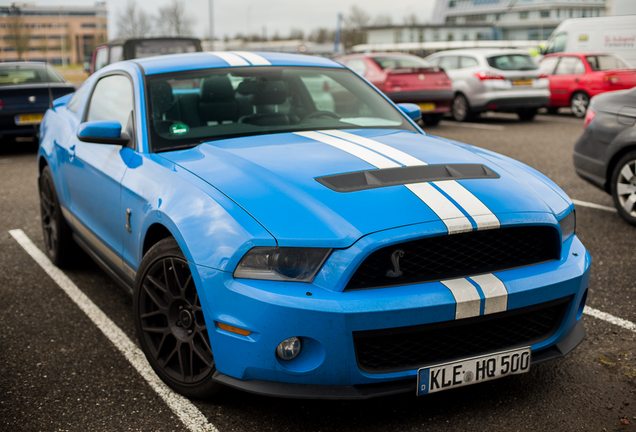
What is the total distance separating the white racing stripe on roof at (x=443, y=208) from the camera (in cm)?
226

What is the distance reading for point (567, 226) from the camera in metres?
2.70

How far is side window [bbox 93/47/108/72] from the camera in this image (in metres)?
12.3

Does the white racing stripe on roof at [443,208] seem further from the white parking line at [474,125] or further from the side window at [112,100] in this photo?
the white parking line at [474,125]

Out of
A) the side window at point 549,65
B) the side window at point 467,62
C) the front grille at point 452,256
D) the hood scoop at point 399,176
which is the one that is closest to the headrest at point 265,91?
the hood scoop at point 399,176

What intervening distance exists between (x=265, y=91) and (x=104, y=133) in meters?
0.96

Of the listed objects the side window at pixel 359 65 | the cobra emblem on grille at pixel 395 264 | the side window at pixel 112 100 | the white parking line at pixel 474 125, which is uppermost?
the side window at pixel 359 65

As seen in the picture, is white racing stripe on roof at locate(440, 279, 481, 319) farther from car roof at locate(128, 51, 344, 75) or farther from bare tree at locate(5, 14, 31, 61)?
bare tree at locate(5, 14, 31, 61)

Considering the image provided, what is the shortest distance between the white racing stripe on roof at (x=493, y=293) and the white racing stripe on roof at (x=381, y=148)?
68cm

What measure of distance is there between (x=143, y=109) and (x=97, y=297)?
1407 mm

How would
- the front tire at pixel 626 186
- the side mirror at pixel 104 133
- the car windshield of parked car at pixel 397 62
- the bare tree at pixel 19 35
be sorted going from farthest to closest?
the bare tree at pixel 19 35 → the car windshield of parked car at pixel 397 62 → the front tire at pixel 626 186 → the side mirror at pixel 104 133

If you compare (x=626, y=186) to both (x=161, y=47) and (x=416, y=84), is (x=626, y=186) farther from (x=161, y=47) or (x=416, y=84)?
(x=161, y=47)

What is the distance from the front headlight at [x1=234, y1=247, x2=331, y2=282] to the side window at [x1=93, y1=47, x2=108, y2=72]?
36.9 ft

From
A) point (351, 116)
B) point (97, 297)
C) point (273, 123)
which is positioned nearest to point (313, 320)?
point (273, 123)

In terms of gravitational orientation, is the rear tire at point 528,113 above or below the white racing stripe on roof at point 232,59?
below
